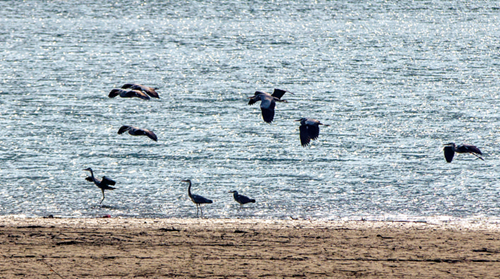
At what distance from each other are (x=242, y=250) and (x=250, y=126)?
1752 centimetres

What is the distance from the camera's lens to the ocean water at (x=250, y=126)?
65.4 ft

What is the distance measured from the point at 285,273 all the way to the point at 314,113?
2285cm

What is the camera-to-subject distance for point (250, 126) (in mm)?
30672

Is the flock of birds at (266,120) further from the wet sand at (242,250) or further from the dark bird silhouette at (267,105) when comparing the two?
the wet sand at (242,250)

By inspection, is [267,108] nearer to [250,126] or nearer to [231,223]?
[231,223]

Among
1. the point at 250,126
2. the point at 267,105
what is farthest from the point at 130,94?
the point at 250,126

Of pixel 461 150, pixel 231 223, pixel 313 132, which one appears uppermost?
pixel 313 132

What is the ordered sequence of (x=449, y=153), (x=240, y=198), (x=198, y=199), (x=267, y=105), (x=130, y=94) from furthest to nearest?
1. (x=240, y=198)
2. (x=198, y=199)
3. (x=449, y=153)
4. (x=130, y=94)
5. (x=267, y=105)

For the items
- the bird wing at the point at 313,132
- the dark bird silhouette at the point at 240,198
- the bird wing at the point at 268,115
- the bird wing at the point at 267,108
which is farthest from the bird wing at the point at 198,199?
the bird wing at the point at 268,115

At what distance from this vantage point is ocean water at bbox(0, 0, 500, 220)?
65.4 feet

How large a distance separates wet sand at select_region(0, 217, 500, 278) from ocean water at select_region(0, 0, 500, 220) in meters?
2.46

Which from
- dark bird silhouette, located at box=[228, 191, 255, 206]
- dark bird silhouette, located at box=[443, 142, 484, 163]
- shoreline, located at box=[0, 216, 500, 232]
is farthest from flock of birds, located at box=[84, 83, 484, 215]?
shoreline, located at box=[0, 216, 500, 232]

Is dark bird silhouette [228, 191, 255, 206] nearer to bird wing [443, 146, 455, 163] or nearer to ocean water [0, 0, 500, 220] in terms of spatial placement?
ocean water [0, 0, 500, 220]

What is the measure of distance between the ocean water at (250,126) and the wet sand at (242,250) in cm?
246
